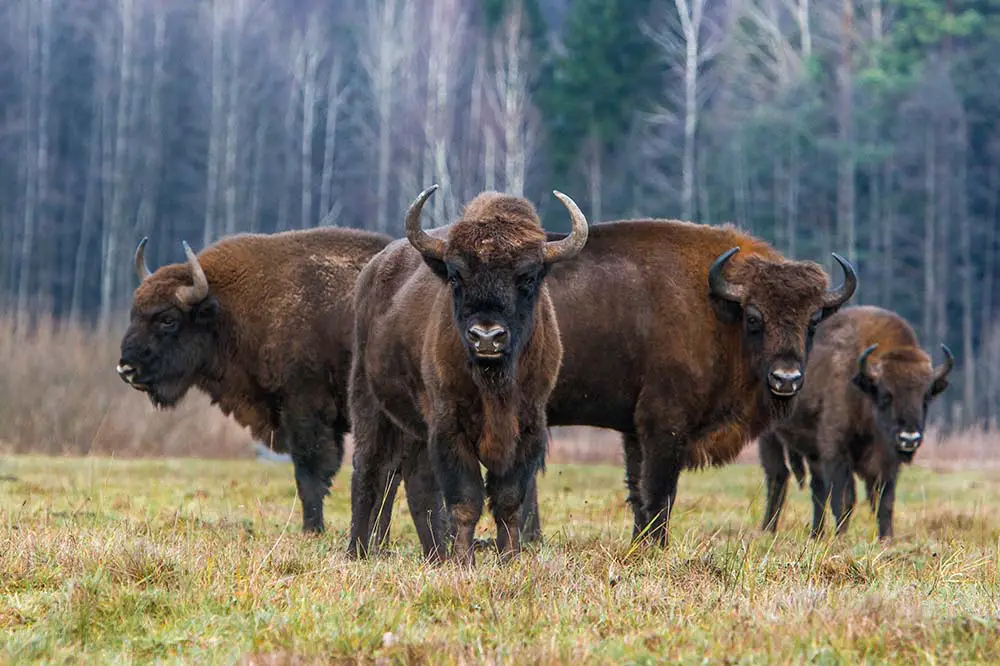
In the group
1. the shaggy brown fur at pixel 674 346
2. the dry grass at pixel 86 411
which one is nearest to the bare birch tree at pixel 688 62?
the dry grass at pixel 86 411

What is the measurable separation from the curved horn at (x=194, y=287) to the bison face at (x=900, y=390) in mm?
6766

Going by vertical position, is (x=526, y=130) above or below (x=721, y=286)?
above

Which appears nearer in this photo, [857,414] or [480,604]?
[480,604]

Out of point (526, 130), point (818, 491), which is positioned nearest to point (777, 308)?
point (818, 491)

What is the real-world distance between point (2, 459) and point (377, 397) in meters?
10.1

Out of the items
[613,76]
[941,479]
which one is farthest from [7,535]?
[613,76]

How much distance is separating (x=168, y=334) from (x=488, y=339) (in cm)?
622

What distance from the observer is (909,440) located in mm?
13602

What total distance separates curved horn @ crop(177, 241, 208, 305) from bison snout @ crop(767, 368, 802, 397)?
554 centimetres

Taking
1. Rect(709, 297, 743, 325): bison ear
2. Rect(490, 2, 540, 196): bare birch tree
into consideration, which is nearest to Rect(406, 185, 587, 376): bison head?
Rect(709, 297, 743, 325): bison ear

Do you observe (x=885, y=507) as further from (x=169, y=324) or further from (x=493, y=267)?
(x=493, y=267)

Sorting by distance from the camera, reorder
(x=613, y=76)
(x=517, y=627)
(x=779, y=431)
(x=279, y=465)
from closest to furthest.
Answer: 1. (x=517, y=627)
2. (x=779, y=431)
3. (x=279, y=465)
4. (x=613, y=76)

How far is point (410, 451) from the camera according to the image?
9578 millimetres

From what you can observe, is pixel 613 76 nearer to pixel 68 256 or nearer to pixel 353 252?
pixel 68 256
